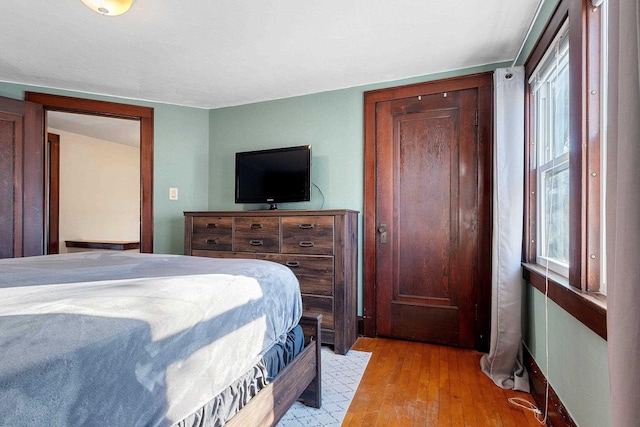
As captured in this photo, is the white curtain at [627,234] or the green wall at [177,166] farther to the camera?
the green wall at [177,166]

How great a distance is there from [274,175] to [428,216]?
1.47m

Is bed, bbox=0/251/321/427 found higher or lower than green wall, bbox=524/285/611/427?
higher

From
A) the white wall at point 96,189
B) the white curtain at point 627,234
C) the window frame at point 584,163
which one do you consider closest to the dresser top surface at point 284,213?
the window frame at point 584,163

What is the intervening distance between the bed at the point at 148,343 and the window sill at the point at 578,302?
3.81 ft

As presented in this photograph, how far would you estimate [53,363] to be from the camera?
617mm

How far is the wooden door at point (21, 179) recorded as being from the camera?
108 inches

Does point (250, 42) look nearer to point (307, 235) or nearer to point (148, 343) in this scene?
point (307, 235)

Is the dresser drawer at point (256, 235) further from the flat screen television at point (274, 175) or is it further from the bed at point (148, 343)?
the bed at point (148, 343)

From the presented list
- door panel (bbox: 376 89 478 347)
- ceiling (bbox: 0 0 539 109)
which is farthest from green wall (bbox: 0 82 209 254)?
door panel (bbox: 376 89 478 347)

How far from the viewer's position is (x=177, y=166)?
11.5 feet

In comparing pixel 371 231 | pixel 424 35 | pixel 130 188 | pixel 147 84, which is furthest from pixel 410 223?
pixel 130 188

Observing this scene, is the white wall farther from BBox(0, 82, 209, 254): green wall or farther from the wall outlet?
the wall outlet

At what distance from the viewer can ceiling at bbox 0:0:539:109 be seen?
1.91m

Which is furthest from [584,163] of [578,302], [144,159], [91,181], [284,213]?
[91,181]
